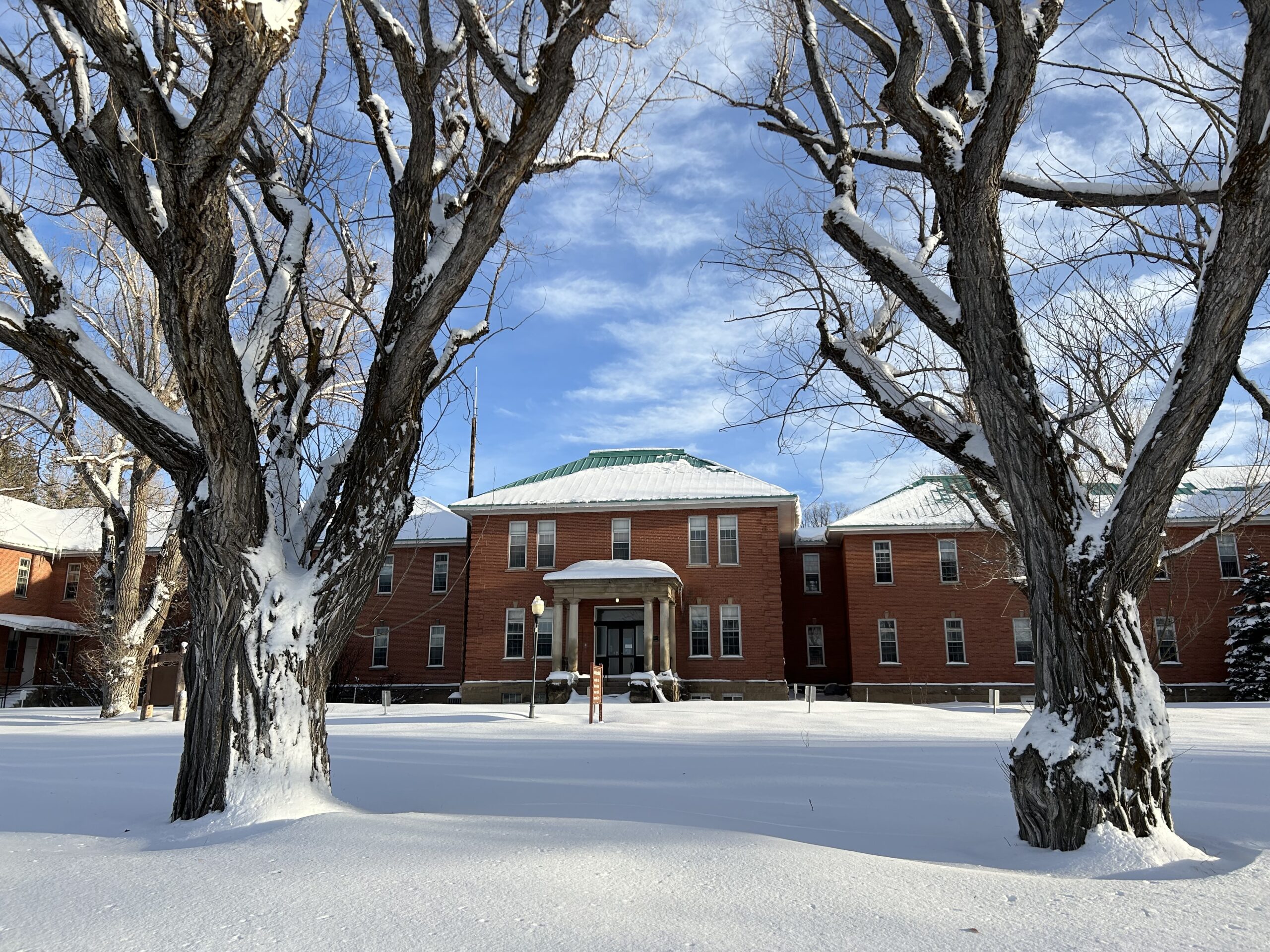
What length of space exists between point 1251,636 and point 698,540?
60.7ft

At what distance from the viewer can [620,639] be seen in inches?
1241

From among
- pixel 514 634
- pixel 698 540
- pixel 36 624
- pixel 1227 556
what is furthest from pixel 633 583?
pixel 36 624

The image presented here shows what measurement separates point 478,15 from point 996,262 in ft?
12.8

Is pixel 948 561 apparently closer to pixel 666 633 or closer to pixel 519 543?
pixel 666 633

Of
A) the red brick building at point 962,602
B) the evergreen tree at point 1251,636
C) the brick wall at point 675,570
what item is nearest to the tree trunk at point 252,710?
the brick wall at point 675,570

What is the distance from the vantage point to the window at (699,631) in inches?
1190

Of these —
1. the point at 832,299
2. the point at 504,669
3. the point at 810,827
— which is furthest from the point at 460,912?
the point at 504,669

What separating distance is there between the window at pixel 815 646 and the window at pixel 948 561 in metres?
5.49

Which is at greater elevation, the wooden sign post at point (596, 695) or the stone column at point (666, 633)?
the stone column at point (666, 633)

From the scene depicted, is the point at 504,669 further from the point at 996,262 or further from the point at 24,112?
the point at 996,262

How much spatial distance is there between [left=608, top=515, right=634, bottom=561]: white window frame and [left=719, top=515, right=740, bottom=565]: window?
3273mm

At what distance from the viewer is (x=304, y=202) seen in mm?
6766

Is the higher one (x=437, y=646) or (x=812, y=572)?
(x=812, y=572)

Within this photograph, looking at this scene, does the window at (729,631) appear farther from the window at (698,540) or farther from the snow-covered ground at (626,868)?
the snow-covered ground at (626,868)
